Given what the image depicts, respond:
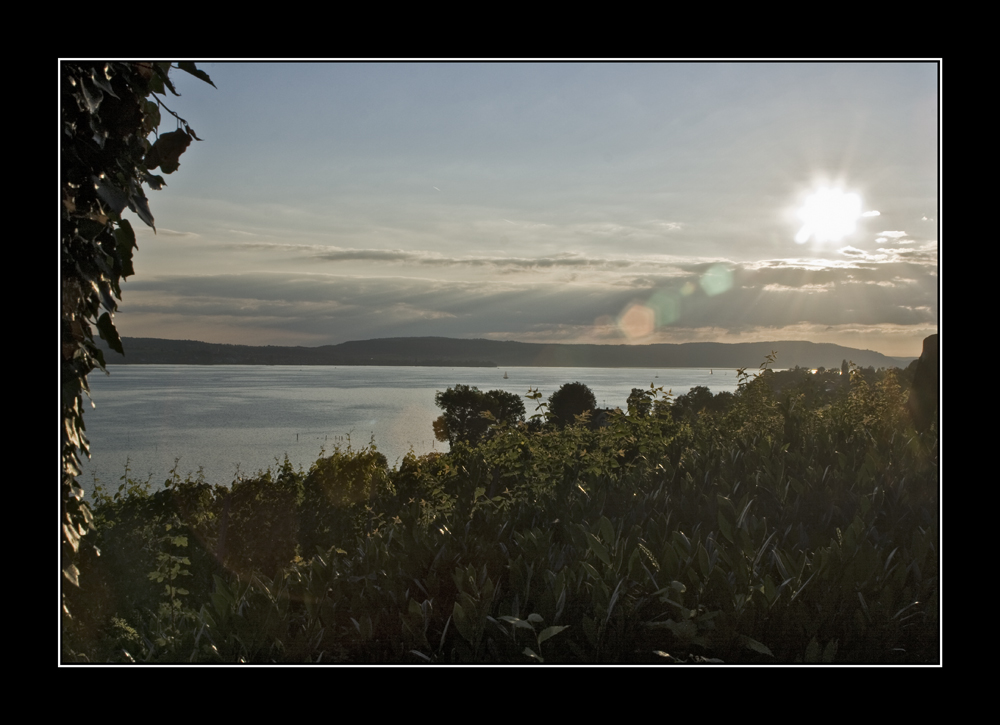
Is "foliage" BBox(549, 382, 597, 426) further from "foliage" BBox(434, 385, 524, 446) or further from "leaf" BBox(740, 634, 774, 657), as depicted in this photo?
"leaf" BBox(740, 634, 774, 657)

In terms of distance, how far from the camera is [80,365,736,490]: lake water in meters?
21.4

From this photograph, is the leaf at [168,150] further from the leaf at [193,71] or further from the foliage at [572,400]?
the foliage at [572,400]

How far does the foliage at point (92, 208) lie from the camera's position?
2.17 metres

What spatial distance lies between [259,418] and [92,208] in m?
61.5

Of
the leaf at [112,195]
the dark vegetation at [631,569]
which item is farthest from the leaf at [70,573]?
the leaf at [112,195]

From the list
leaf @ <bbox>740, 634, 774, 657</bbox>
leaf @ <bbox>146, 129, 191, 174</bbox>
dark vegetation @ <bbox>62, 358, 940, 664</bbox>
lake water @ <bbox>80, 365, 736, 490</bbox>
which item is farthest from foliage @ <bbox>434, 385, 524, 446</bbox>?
leaf @ <bbox>146, 129, 191, 174</bbox>

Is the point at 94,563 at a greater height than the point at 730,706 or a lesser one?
lesser

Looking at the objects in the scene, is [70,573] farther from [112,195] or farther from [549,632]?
[549,632]
